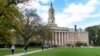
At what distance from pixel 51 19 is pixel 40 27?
89.3m

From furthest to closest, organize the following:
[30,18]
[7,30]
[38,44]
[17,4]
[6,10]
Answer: [38,44] → [30,18] → [7,30] → [17,4] → [6,10]

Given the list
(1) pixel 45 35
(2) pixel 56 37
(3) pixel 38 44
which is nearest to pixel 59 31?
(2) pixel 56 37

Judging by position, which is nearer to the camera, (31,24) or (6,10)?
(6,10)

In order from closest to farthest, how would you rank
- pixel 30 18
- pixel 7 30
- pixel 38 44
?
pixel 7 30, pixel 30 18, pixel 38 44

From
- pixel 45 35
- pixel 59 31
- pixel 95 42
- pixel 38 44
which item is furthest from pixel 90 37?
pixel 45 35

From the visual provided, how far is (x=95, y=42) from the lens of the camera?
7003 inches

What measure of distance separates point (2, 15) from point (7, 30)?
22.6 feet

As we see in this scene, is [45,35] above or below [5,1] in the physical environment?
below

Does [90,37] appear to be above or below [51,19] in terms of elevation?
below

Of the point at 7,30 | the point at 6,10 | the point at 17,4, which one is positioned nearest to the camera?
the point at 6,10

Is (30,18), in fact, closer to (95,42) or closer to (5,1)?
(5,1)

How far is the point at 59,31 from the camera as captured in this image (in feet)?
610

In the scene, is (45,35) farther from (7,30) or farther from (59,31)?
(59,31)

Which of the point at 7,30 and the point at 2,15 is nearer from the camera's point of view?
the point at 2,15
